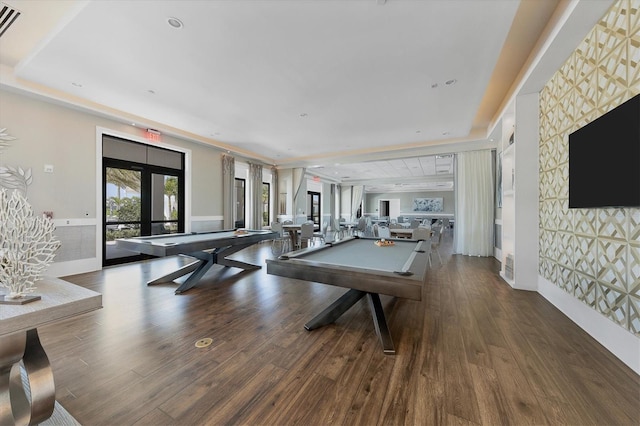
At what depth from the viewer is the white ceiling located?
7.40 ft

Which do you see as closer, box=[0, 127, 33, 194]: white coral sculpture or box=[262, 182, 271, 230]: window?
box=[0, 127, 33, 194]: white coral sculpture

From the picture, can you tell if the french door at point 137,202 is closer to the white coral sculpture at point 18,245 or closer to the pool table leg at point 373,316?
the white coral sculpture at point 18,245

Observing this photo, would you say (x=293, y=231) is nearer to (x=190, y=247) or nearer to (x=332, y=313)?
(x=190, y=247)

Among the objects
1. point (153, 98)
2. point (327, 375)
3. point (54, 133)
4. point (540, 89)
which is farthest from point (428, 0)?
point (54, 133)

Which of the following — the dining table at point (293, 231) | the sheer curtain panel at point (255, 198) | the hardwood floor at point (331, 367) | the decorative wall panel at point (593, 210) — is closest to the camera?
the hardwood floor at point (331, 367)

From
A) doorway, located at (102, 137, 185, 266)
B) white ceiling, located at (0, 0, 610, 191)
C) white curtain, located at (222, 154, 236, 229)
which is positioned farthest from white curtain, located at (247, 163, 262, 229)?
white ceiling, located at (0, 0, 610, 191)

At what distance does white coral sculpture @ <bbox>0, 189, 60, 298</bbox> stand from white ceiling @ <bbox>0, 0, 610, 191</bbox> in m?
2.04

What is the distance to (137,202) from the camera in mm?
5340

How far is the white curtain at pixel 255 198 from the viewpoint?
8067mm

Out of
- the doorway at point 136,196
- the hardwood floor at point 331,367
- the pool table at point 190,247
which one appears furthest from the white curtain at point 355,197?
the hardwood floor at point 331,367

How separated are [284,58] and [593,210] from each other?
3.53 meters

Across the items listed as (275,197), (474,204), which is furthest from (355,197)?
(474,204)

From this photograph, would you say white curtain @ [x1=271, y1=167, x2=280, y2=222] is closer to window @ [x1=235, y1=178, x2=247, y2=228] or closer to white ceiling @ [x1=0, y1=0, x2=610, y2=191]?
window @ [x1=235, y1=178, x2=247, y2=228]

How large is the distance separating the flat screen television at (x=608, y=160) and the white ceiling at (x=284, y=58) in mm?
976
